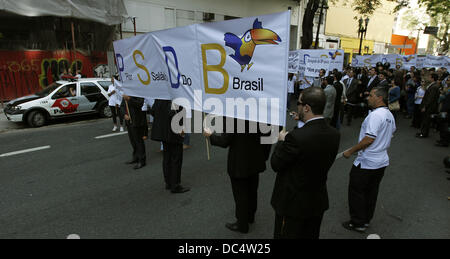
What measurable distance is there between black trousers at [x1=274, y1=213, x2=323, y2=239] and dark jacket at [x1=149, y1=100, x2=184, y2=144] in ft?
7.71

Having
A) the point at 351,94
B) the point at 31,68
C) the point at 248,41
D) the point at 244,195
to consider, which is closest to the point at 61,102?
the point at 31,68

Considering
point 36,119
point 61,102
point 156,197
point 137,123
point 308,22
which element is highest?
point 308,22

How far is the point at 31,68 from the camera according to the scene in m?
13.5

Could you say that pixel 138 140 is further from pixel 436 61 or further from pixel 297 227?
pixel 436 61

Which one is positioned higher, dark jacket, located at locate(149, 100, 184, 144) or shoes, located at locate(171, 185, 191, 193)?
dark jacket, located at locate(149, 100, 184, 144)

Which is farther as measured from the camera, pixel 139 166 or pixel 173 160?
pixel 139 166

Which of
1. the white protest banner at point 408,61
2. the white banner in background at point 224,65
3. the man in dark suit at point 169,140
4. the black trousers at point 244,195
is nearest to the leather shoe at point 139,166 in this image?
the man in dark suit at point 169,140

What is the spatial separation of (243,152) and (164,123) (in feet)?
5.74

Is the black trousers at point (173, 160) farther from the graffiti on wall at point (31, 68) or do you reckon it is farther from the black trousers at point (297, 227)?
the graffiti on wall at point (31, 68)

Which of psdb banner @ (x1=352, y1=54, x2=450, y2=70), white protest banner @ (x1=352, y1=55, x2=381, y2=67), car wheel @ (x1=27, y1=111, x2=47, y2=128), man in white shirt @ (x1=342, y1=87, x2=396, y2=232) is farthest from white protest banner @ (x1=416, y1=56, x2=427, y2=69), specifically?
car wheel @ (x1=27, y1=111, x2=47, y2=128)

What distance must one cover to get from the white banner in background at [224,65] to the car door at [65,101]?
23.6 ft

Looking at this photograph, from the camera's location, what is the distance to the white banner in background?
2410 mm

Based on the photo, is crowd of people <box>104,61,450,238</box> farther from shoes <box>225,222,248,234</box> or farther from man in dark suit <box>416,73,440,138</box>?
man in dark suit <box>416,73,440,138</box>

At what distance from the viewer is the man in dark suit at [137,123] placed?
5281 mm
